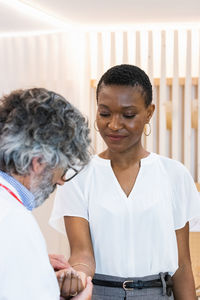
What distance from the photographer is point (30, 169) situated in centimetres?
97

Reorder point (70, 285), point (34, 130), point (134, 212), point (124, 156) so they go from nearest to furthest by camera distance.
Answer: point (34, 130), point (70, 285), point (134, 212), point (124, 156)

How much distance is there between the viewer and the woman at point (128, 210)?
1356 mm

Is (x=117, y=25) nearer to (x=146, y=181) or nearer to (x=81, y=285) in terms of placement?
(x=146, y=181)

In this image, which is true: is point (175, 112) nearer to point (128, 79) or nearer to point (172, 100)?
point (172, 100)

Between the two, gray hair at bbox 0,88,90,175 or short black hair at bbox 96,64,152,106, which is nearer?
gray hair at bbox 0,88,90,175

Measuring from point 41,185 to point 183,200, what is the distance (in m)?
0.59

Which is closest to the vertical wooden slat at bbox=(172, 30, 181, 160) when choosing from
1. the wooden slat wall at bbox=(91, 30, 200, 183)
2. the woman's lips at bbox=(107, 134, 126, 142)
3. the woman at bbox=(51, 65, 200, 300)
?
the wooden slat wall at bbox=(91, 30, 200, 183)

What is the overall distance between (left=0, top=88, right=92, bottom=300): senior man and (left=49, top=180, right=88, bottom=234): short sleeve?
0.35 meters

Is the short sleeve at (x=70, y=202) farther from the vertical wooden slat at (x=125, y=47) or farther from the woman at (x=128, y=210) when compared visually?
the vertical wooden slat at (x=125, y=47)

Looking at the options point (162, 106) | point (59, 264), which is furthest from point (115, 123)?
point (162, 106)

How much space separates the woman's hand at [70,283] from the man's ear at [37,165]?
337mm

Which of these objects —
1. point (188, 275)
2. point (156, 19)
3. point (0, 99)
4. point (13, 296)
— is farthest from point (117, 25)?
point (13, 296)

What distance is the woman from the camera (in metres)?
1.36

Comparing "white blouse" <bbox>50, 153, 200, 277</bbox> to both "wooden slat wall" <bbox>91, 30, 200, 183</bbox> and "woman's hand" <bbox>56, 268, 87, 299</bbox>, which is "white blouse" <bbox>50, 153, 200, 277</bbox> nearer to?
"woman's hand" <bbox>56, 268, 87, 299</bbox>
